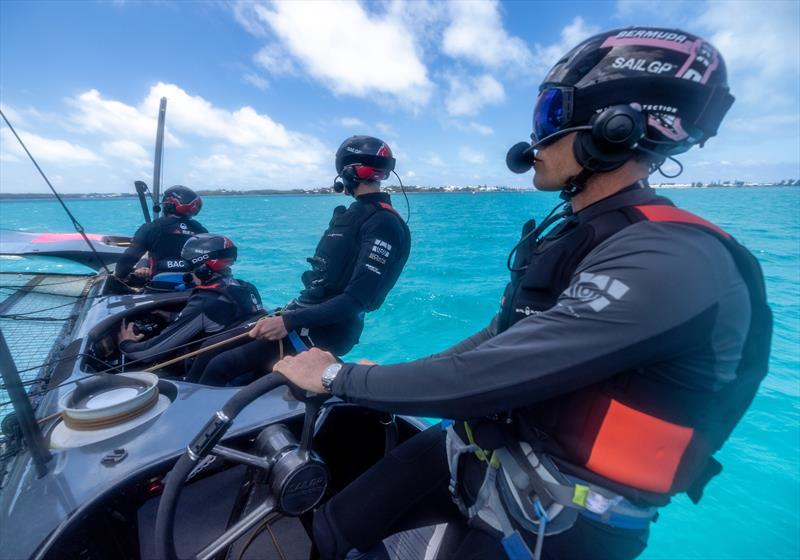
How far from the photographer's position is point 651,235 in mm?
947

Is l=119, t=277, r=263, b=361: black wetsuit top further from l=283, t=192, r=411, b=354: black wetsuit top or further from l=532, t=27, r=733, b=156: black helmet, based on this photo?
l=532, t=27, r=733, b=156: black helmet

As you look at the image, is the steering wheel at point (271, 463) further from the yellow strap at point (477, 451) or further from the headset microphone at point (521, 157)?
the headset microphone at point (521, 157)

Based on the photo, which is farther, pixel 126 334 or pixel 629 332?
pixel 126 334

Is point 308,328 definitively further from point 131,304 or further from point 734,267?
point 734,267

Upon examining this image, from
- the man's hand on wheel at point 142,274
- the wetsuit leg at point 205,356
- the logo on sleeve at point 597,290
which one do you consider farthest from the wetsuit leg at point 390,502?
the man's hand on wheel at point 142,274

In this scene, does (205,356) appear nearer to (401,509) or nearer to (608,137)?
(401,509)

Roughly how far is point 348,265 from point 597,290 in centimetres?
243

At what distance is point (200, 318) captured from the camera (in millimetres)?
3443

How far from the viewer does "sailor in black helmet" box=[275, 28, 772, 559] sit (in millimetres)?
912

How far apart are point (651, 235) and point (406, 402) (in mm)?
786

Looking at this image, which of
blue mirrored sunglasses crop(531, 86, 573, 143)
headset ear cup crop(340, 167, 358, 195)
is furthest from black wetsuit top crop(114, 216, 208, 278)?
blue mirrored sunglasses crop(531, 86, 573, 143)

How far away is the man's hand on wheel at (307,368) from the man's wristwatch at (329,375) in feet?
0.04

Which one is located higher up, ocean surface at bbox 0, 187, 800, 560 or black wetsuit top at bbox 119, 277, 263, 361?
black wetsuit top at bbox 119, 277, 263, 361

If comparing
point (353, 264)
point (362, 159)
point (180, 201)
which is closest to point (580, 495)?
point (353, 264)
